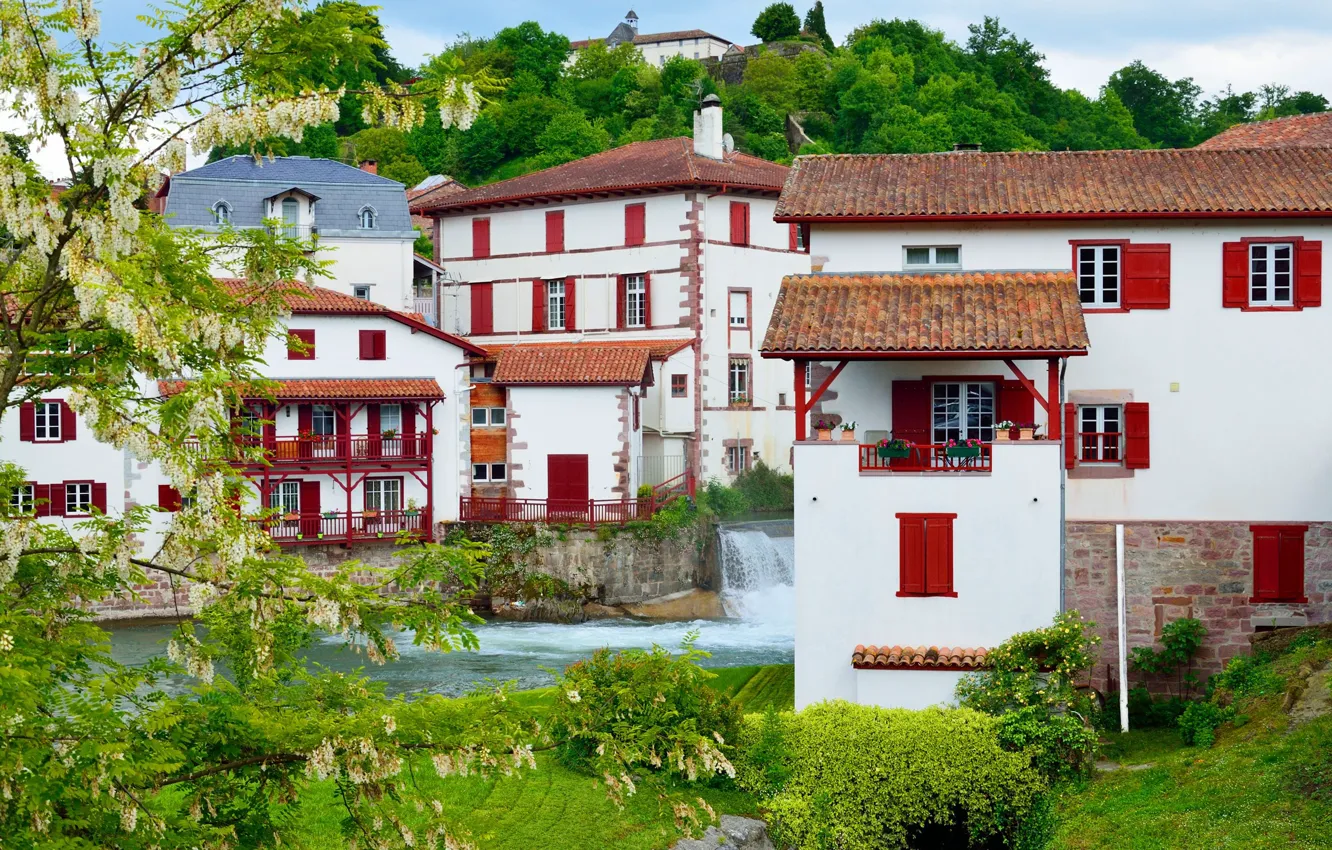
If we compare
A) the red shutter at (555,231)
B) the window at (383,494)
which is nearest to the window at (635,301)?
the red shutter at (555,231)

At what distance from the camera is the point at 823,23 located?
104000 mm

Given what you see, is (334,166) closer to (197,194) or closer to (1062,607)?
(197,194)

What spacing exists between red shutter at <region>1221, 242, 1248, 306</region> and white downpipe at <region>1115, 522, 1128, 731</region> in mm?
3766

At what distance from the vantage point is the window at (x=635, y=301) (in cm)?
4769

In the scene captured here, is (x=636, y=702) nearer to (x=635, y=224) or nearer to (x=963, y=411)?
(x=963, y=411)

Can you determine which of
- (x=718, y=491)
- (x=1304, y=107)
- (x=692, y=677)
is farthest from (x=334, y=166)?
(x=1304, y=107)

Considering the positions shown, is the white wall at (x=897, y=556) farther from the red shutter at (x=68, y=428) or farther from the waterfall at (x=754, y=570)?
the red shutter at (x=68, y=428)

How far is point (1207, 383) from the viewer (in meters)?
23.4

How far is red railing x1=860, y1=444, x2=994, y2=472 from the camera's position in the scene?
2127 centimetres

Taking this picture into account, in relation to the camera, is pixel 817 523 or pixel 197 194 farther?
pixel 197 194

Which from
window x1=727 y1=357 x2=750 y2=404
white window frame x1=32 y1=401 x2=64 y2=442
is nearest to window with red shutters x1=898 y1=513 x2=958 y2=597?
white window frame x1=32 y1=401 x2=64 y2=442

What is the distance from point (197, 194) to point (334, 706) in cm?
4319

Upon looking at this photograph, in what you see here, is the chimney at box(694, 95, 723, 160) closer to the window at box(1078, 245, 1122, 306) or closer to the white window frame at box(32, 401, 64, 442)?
the white window frame at box(32, 401, 64, 442)

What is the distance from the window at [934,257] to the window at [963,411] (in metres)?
1.91
